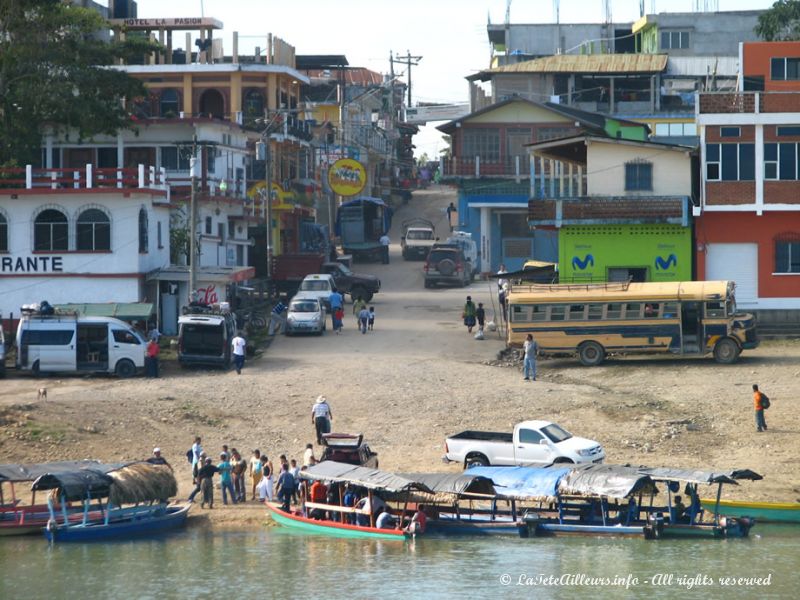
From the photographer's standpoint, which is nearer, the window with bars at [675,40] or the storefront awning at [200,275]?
the storefront awning at [200,275]

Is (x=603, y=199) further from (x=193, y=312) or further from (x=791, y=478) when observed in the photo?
(x=791, y=478)

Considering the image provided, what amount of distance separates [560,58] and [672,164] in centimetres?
3898

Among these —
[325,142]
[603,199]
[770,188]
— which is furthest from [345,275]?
[325,142]

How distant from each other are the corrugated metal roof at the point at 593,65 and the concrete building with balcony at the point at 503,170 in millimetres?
11967

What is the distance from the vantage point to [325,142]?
9275 cm

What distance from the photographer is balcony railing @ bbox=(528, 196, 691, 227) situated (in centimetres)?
5384

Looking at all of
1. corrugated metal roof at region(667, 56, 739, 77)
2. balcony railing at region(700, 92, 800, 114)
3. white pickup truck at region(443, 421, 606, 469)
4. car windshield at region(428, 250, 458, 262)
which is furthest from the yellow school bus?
corrugated metal roof at region(667, 56, 739, 77)

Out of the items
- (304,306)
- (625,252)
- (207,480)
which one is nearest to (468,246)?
(625,252)

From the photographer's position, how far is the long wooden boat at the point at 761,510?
3375cm

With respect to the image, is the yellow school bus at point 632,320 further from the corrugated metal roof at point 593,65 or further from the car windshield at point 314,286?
the corrugated metal roof at point 593,65

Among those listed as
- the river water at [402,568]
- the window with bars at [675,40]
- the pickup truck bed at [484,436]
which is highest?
the window with bars at [675,40]

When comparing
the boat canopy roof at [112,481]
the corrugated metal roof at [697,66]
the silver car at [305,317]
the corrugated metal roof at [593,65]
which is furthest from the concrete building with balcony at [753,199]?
the corrugated metal roof at [697,66]

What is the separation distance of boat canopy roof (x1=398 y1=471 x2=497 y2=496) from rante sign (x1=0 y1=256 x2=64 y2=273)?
978 inches

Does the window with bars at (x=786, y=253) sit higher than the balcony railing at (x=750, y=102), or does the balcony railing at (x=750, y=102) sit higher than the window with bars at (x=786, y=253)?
the balcony railing at (x=750, y=102)
